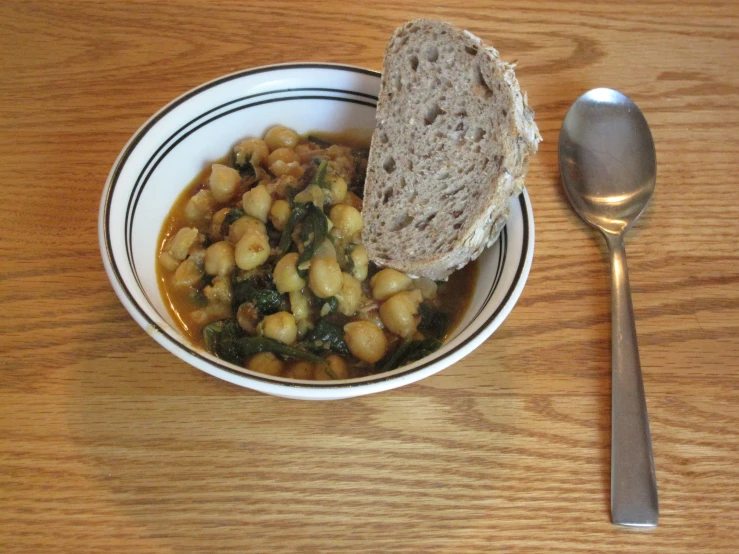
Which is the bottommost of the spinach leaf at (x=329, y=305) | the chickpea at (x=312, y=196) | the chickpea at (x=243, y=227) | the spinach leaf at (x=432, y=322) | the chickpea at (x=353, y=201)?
the spinach leaf at (x=432, y=322)

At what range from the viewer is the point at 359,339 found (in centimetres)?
149

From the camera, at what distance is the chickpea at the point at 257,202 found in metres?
1.63

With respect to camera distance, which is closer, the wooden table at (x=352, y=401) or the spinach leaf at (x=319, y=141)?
the wooden table at (x=352, y=401)

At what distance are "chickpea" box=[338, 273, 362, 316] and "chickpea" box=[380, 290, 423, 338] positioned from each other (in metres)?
0.08

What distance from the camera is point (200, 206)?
171cm

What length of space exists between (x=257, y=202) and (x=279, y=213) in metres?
0.07

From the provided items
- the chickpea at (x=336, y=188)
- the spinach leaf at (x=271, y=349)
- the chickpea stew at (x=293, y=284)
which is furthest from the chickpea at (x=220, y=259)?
the chickpea at (x=336, y=188)

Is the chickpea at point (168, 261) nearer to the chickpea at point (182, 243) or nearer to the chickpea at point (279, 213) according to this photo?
the chickpea at point (182, 243)

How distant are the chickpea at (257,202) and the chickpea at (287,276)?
0.19 metres

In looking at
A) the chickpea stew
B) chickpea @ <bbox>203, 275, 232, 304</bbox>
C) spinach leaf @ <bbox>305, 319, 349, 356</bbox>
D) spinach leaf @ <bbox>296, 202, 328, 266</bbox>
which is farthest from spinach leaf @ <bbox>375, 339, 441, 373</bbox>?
chickpea @ <bbox>203, 275, 232, 304</bbox>

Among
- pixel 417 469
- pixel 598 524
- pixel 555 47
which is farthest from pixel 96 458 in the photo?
pixel 555 47

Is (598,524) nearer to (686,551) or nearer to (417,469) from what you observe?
(686,551)

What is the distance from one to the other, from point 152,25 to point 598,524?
224 centimetres

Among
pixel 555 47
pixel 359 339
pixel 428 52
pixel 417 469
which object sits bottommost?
pixel 417 469
